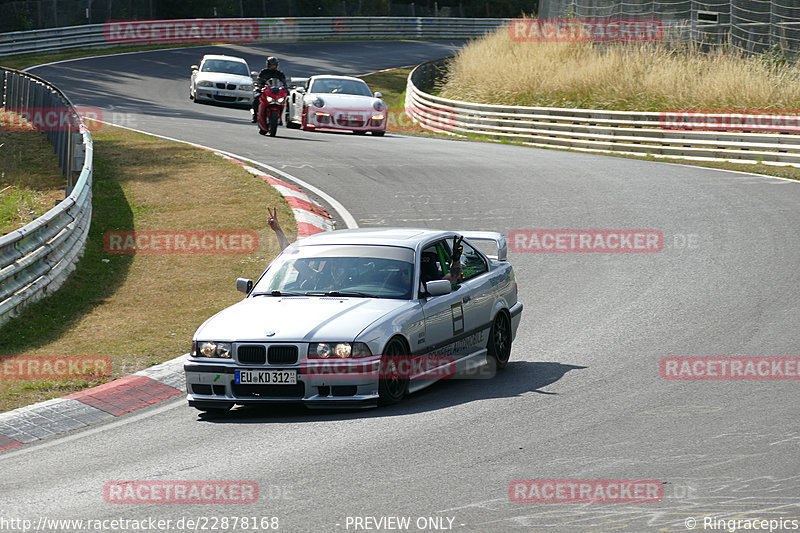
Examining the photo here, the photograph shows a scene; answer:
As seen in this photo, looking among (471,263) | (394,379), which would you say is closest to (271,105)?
(471,263)

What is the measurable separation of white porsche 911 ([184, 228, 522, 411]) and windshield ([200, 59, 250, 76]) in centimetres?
2772

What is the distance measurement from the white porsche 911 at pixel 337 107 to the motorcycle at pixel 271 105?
132 centimetres

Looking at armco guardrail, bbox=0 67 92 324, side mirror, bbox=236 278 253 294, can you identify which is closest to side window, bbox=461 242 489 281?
side mirror, bbox=236 278 253 294

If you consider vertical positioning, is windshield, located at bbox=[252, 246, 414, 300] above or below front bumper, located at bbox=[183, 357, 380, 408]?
above

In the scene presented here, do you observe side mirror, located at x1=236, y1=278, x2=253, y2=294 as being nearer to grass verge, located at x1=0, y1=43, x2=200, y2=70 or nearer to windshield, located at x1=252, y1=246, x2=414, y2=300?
windshield, located at x1=252, y1=246, x2=414, y2=300

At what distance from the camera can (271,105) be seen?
28031mm

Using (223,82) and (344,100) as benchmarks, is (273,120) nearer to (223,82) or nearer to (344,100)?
(344,100)

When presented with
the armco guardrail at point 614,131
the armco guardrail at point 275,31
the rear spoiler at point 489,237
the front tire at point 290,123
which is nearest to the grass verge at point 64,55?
the armco guardrail at point 275,31

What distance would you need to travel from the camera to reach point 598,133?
29.8 meters

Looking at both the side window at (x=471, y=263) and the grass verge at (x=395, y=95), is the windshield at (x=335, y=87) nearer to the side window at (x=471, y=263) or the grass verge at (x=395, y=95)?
the grass verge at (x=395, y=95)

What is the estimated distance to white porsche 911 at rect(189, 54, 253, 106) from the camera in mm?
37219

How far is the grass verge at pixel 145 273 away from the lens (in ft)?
37.8

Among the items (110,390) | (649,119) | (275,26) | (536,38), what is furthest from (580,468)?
(275,26)

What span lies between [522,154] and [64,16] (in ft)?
114
